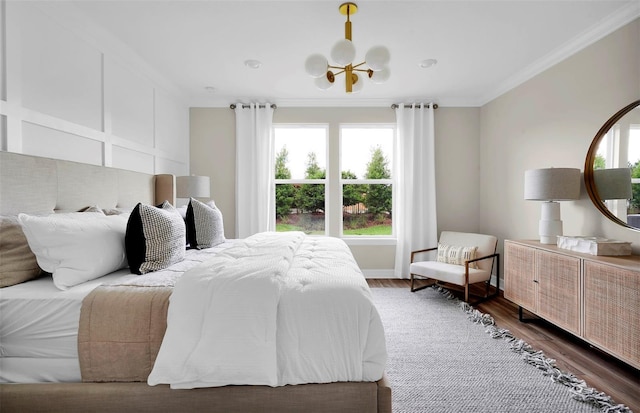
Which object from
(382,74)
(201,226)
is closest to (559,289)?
(382,74)

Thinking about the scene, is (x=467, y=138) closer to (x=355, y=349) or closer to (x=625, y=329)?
(x=625, y=329)

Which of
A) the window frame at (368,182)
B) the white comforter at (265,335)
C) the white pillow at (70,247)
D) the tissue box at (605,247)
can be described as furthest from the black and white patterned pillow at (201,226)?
the tissue box at (605,247)

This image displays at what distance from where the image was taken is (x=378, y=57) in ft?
6.94

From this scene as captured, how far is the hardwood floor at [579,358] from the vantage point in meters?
1.84

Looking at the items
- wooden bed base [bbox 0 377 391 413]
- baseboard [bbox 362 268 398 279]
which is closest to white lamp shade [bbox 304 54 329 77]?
wooden bed base [bbox 0 377 391 413]

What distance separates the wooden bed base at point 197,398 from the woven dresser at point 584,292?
1742mm

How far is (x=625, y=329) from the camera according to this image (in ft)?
6.20

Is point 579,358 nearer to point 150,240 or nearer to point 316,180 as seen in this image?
point 150,240

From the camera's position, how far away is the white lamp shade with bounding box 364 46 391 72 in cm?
211

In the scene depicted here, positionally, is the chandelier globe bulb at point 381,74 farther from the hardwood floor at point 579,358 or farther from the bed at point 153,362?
the hardwood floor at point 579,358

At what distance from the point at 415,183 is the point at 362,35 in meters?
2.32

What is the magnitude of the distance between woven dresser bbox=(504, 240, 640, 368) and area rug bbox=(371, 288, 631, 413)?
36 centimetres

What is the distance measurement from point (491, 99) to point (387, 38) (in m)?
2.28

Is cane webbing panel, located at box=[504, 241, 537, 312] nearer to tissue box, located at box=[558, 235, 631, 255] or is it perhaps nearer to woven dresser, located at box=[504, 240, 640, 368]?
Result: woven dresser, located at box=[504, 240, 640, 368]
